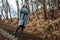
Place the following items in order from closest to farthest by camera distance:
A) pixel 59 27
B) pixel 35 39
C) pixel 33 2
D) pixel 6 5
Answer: pixel 35 39 → pixel 59 27 → pixel 33 2 → pixel 6 5

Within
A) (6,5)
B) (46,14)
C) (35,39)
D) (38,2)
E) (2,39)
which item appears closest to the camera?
(2,39)

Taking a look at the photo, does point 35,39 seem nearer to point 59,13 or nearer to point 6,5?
point 59,13

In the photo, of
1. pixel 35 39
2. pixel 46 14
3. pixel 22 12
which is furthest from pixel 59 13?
pixel 22 12

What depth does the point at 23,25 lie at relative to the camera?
1127 cm

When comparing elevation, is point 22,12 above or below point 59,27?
above

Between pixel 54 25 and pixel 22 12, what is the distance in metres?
13.1

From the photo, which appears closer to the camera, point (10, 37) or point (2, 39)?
point (10, 37)

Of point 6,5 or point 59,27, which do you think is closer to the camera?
point 59,27

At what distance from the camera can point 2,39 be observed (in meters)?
11.0

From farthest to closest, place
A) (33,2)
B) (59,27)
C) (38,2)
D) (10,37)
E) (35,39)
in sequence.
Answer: (33,2) < (38,2) < (59,27) < (35,39) < (10,37)

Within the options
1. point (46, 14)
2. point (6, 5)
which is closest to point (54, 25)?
point (46, 14)

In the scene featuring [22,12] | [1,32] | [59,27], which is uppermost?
[22,12]

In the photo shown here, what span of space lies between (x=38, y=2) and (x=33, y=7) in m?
4.72

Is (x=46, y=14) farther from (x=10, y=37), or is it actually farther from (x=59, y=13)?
(x=10, y=37)
